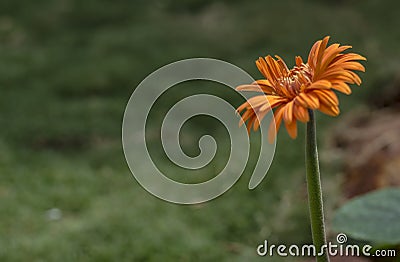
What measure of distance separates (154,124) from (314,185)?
2009 mm

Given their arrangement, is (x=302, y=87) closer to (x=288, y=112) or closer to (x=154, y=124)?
(x=288, y=112)

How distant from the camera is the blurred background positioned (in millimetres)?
1932

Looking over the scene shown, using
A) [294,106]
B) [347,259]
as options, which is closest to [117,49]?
[347,259]

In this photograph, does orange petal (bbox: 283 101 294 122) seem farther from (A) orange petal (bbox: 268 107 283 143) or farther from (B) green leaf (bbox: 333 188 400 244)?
(B) green leaf (bbox: 333 188 400 244)

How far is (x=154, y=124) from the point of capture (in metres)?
2.87

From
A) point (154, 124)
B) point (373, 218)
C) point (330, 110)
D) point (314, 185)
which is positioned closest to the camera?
point (330, 110)

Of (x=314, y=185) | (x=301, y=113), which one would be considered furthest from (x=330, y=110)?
(x=314, y=185)

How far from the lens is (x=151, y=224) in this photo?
79.0 inches

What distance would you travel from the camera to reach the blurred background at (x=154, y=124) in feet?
6.34

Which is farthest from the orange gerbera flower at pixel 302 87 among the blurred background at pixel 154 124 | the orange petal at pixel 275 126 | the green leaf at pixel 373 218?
the blurred background at pixel 154 124

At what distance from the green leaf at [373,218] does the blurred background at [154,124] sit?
1.95 ft

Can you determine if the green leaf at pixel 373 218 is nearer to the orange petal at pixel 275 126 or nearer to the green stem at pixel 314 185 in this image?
the green stem at pixel 314 185

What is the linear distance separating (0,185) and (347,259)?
128 centimetres

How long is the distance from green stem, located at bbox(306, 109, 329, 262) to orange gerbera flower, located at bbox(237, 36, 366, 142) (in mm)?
44
